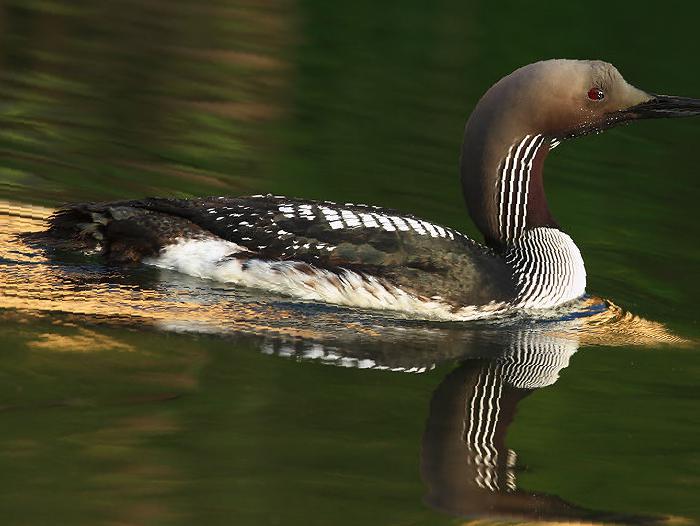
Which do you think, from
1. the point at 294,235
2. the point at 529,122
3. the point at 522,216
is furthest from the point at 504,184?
the point at 294,235

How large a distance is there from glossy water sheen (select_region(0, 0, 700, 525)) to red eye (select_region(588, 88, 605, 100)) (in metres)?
1.02

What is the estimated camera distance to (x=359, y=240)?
23.6 feet

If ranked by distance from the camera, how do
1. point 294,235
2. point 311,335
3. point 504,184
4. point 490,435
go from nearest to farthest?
point 490,435
point 311,335
point 294,235
point 504,184

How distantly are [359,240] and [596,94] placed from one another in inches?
54.5

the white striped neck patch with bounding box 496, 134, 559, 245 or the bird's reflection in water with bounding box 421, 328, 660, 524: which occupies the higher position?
the white striped neck patch with bounding box 496, 134, 559, 245

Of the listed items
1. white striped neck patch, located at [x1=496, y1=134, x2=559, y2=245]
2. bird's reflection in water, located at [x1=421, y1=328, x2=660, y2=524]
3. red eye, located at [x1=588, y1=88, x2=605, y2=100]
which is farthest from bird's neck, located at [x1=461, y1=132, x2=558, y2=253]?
bird's reflection in water, located at [x1=421, y1=328, x2=660, y2=524]

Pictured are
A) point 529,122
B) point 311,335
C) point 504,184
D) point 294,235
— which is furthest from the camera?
point 504,184

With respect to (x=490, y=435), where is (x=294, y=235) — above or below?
above

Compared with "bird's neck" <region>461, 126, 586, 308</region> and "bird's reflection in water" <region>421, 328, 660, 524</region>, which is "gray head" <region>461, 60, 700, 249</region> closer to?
"bird's neck" <region>461, 126, 586, 308</region>

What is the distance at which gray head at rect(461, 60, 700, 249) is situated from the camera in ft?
24.6

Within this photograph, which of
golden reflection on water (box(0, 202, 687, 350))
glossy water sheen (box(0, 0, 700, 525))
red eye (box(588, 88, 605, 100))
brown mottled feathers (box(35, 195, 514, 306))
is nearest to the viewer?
glossy water sheen (box(0, 0, 700, 525))

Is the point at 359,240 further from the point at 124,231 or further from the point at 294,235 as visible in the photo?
the point at 124,231

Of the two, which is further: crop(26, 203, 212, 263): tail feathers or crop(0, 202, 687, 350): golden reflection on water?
crop(26, 203, 212, 263): tail feathers

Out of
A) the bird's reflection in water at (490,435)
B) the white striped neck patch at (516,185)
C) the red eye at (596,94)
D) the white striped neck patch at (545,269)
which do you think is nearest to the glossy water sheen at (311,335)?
the bird's reflection in water at (490,435)
